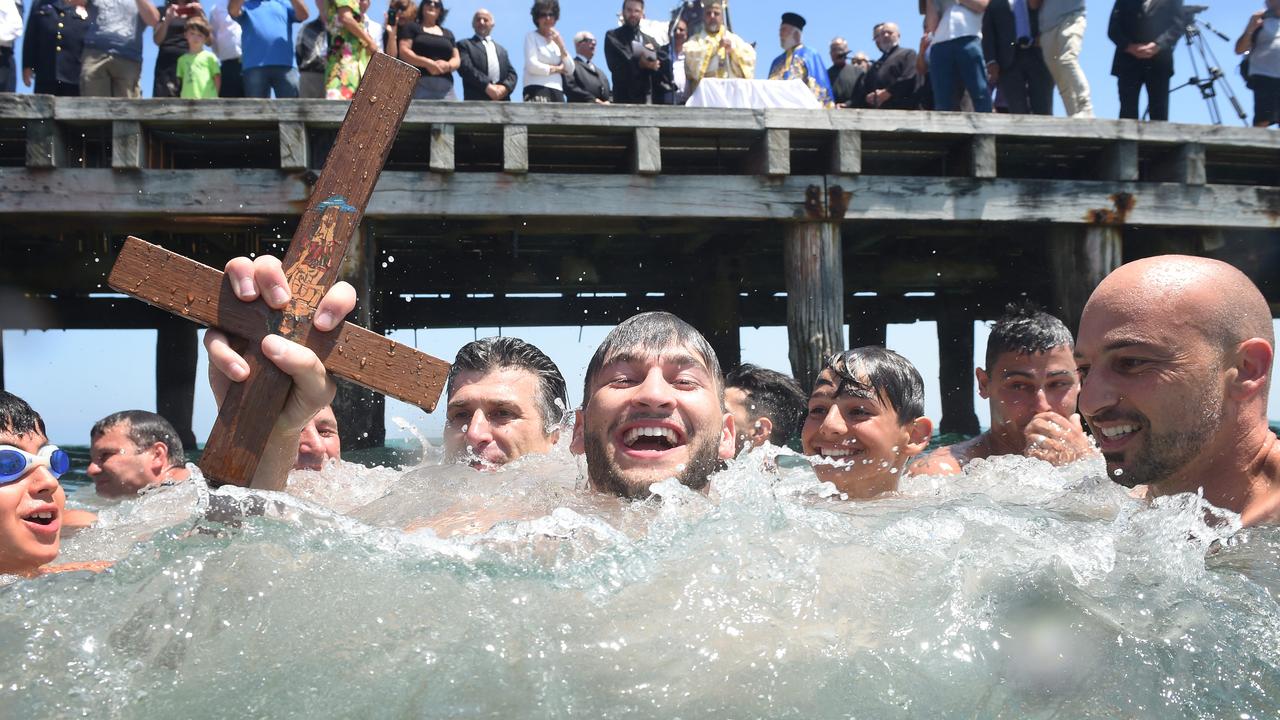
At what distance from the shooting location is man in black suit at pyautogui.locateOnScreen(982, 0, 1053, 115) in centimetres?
858

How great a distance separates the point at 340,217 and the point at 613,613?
113cm

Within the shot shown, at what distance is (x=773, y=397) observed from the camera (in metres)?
6.01

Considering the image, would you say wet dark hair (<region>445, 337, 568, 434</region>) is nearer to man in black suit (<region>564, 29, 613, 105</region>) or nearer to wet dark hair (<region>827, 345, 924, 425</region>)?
wet dark hair (<region>827, 345, 924, 425</region>)

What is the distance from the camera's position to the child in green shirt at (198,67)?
8.28 m

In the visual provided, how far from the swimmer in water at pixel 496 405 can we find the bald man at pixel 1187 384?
7.62 feet

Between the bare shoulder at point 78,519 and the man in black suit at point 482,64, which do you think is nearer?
the bare shoulder at point 78,519

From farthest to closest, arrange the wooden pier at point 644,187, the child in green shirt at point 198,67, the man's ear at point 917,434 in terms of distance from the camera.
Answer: the child in green shirt at point 198,67, the wooden pier at point 644,187, the man's ear at point 917,434

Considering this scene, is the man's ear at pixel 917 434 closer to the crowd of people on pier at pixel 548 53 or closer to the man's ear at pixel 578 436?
the man's ear at pixel 578 436


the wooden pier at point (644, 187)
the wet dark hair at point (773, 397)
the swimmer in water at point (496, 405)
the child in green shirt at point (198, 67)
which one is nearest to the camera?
the swimmer in water at point (496, 405)

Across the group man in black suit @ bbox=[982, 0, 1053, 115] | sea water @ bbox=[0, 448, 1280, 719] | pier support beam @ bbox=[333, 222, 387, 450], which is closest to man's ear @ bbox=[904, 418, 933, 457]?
sea water @ bbox=[0, 448, 1280, 719]

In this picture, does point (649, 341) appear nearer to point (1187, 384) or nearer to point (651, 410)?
point (651, 410)

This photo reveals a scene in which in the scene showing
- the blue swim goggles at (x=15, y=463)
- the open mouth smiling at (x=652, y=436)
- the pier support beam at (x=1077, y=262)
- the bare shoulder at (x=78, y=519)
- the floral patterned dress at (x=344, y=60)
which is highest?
the floral patterned dress at (x=344, y=60)

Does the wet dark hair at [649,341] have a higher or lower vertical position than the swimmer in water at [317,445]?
higher

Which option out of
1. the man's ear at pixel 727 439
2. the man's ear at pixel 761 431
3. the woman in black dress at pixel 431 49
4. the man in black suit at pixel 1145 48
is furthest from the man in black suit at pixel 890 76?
the man's ear at pixel 727 439
